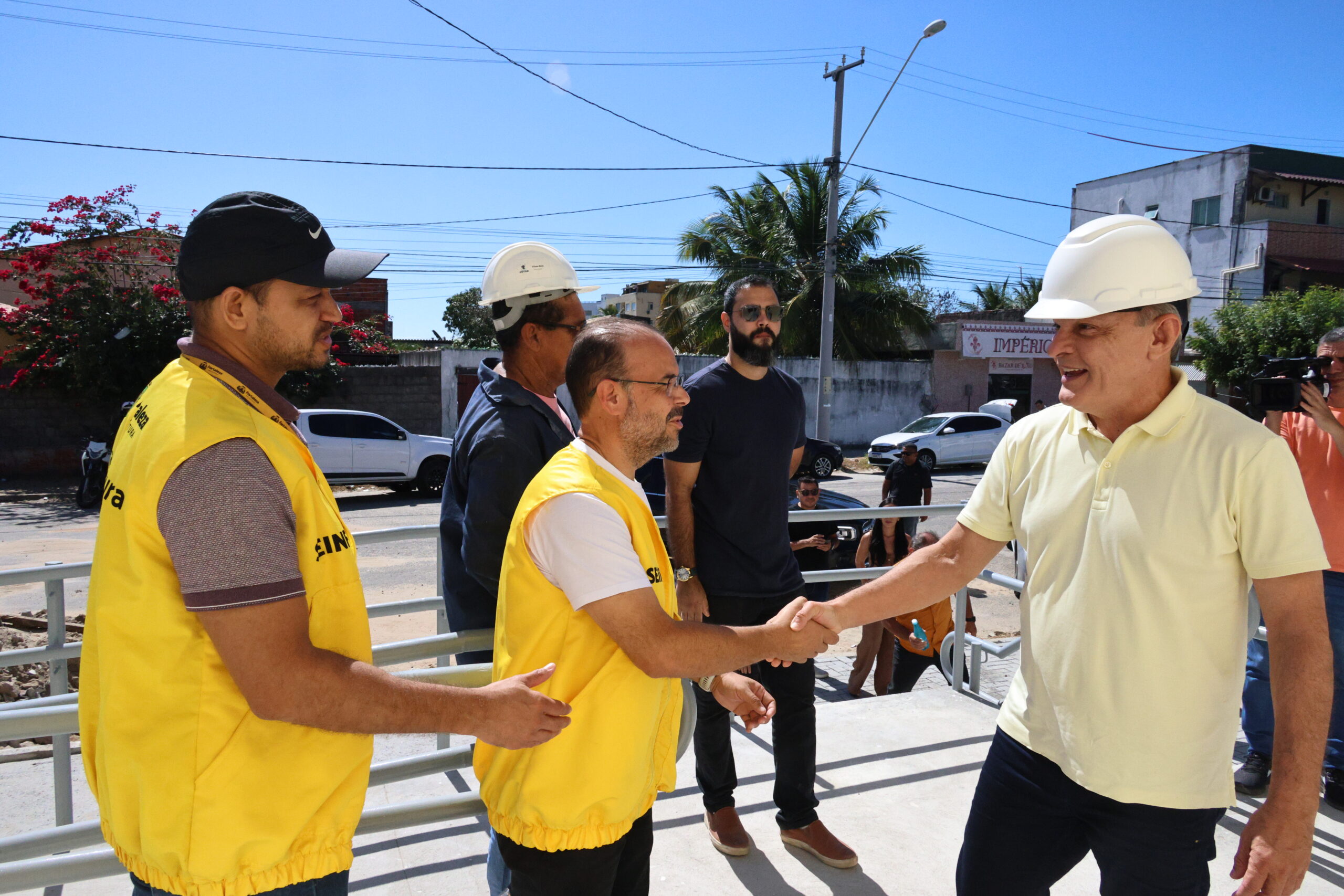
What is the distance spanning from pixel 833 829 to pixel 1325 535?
93.0 inches

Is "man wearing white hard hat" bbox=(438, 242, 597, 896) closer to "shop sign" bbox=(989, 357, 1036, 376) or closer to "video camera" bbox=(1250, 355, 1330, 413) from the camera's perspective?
"video camera" bbox=(1250, 355, 1330, 413)

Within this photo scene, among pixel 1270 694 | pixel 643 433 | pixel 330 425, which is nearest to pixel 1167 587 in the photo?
pixel 643 433

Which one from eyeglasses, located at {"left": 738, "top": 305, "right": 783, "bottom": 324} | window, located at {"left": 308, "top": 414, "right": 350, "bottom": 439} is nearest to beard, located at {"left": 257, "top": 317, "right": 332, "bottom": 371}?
eyeglasses, located at {"left": 738, "top": 305, "right": 783, "bottom": 324}

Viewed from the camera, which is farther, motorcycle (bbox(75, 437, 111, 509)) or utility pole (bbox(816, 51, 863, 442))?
utility pole (bbox(816, 51, 863, 442))

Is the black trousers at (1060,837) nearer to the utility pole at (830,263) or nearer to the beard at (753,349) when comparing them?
the beard at (753,349)

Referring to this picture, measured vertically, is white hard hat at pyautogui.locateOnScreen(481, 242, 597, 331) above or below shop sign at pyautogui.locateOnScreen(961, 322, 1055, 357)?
below

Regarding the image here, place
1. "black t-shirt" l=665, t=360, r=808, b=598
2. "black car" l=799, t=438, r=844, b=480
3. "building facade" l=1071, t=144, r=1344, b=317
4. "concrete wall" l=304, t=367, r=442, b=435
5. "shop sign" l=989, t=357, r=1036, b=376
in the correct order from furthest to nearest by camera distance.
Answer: "building facade" l=1071, t=144, r=1344, b=317 < "shop sign" l=989, t=357, r=1036, b=376 < "concrete wall" l=304, t=367, r=442, b=435 < "black car" l=799, t=438, r=844, b=480 < "black t-shirt" l=665, t=360, r=808, b=598

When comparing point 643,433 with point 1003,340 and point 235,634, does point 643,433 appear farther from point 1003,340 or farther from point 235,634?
point 1003,340

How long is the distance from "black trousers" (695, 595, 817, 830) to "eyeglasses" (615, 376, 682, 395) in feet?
4.54

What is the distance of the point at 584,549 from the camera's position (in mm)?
1703

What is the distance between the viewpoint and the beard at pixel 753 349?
10.9 ft

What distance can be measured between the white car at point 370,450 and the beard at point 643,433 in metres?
13.5

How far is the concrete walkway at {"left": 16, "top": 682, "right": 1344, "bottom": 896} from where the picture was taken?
2.90 meters

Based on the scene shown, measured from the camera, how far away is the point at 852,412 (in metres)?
26.1
